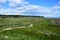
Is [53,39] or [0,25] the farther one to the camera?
[0,25]

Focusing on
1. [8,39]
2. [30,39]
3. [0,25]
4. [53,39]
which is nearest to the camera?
[8,39]

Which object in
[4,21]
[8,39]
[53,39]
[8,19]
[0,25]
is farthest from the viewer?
[8,19]

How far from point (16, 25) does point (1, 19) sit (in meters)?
3.99

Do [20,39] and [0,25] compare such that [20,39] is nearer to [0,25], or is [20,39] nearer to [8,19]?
[0,25]

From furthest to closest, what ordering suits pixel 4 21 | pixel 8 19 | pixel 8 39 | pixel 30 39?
pixel 8 19 → pixel 4 21 → pixel 30 39 → pixel 8 39

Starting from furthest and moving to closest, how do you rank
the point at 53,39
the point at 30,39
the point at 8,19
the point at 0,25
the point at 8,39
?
the point at 8,19, the point at 0,25, the point at 53,39, the point at 30,39, the point at 8,39

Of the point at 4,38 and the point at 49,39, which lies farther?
the point at 49,39

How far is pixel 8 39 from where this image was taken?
18.3 m

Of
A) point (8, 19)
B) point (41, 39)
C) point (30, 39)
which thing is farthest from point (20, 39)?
point (8, 19)

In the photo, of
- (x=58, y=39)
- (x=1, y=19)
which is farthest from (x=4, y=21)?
(x=58, y=39)

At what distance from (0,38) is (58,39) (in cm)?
844

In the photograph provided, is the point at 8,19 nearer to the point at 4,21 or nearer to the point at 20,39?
the point at 4,21

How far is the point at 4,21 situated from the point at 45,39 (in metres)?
21.8

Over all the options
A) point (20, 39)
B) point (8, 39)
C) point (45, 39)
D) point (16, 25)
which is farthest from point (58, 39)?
point (16, 25)
